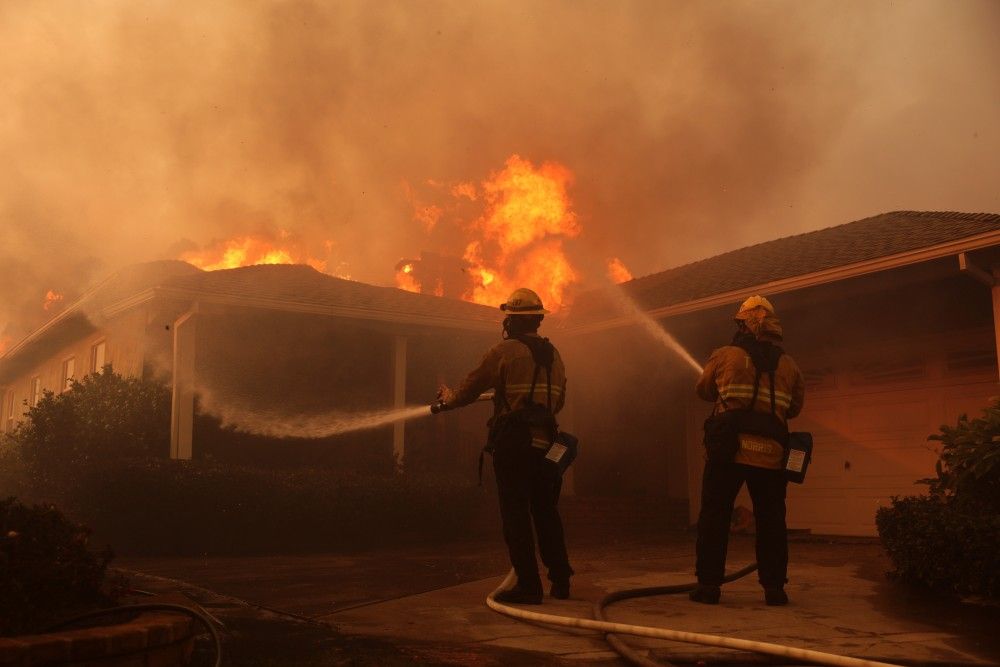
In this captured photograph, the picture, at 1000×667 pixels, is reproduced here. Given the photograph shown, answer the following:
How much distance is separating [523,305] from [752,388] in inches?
55.7

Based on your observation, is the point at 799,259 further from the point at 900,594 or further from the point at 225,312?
the point at 225,312

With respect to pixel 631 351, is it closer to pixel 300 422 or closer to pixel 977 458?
pixel 300 422

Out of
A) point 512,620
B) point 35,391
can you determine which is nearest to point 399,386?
point 512,620

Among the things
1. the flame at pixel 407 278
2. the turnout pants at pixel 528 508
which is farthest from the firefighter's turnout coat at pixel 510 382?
the flame at pixel 407 278

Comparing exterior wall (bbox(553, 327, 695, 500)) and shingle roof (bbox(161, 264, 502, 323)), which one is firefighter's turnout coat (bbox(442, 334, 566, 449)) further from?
exterior wall (bbox(553, 327, 695, 500))

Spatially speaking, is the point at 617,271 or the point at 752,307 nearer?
the point at 752,307

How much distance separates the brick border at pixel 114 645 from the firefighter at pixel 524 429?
212 centimetres

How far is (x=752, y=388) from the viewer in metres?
5.32

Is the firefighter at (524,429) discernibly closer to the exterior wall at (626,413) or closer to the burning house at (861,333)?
the burning house at (861,333)

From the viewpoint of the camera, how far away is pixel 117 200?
30281 millimetres

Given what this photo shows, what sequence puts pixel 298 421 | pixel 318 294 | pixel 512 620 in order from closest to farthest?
pixel 512 620, pixel 318 294, pixel 298 421

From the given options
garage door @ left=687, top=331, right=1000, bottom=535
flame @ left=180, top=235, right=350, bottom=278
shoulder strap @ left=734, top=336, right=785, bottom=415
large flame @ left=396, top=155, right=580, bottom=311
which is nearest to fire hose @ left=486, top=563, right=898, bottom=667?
shoulder strap @ left=734, top=336, right=785, bottom=415

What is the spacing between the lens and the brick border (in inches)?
112

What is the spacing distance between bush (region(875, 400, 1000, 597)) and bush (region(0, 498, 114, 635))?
15.7 ft
